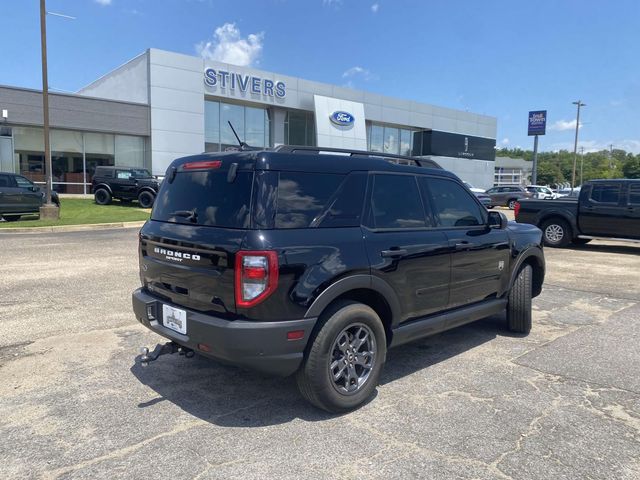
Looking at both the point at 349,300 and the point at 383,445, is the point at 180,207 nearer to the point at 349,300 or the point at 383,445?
the point at 349,300

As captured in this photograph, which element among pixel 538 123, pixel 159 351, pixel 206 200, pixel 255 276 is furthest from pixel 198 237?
pixel 538 123

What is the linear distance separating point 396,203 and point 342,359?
136 cm

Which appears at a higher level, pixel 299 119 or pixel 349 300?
pixel 299 119

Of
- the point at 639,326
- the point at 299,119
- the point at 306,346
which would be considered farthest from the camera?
the point at 299,119

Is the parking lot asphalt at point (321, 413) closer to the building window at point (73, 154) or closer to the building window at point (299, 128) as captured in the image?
the building window at point (73, 154)

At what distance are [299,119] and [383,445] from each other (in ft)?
105

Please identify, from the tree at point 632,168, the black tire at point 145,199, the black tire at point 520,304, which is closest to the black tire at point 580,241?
the black tire at point 520,304

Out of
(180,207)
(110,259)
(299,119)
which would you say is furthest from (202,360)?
(299,119)

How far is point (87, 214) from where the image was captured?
19141 mm

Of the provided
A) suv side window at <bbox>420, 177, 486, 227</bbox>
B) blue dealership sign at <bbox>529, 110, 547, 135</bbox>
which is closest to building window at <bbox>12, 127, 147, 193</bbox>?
suv side window at <bbox>420, 177, 486, 227</bbox>

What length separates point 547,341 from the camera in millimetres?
5211

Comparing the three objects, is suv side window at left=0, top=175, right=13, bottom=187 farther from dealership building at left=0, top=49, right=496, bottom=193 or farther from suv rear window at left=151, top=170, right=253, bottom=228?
suv rear window at left=151, top=170, right=253, bottom=228

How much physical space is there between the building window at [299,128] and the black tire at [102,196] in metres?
13.4

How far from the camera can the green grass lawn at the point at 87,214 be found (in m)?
16.0
